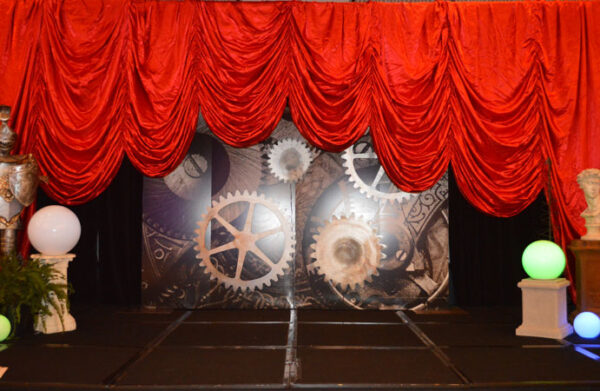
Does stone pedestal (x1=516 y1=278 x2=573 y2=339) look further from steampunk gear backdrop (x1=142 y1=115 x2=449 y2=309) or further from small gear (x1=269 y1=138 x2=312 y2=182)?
small gear (x1=269 y1=138 x2=312 y2=182)

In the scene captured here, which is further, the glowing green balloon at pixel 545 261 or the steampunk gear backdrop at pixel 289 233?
the steampunk gear backdrop at pixel 289 233

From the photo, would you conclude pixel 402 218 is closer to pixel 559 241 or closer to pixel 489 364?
pixel 559 241

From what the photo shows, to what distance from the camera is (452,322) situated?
4.16m

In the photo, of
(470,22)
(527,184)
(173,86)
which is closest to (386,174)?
(527,184)

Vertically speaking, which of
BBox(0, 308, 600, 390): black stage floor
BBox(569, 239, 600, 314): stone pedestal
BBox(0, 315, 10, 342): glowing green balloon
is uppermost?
BBox(569, 239, 600, 314): stone pedestal

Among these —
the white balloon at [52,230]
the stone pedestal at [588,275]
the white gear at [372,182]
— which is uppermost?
the white gear at [372,182]

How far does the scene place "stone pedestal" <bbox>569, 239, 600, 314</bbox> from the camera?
12.5ft

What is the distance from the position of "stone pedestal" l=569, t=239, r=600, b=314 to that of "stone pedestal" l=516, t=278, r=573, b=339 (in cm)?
27

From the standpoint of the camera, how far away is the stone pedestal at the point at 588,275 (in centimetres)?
382

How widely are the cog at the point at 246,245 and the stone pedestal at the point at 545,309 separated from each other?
1.98m

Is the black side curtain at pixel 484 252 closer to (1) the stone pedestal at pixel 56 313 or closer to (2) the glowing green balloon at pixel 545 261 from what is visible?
(2) the glowing green balloon at pixel 545 261

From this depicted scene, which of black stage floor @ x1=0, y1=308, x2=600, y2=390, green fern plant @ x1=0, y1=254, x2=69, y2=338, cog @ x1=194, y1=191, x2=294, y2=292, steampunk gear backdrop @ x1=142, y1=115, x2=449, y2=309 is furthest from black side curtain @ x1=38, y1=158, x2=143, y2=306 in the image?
green fern plant @ x1=0, y1=254, x2=69, y2=338

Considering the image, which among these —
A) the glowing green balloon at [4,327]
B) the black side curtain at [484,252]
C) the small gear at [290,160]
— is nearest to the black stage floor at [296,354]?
the glowing green balloon at [4,327]

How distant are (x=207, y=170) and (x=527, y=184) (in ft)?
8.98
